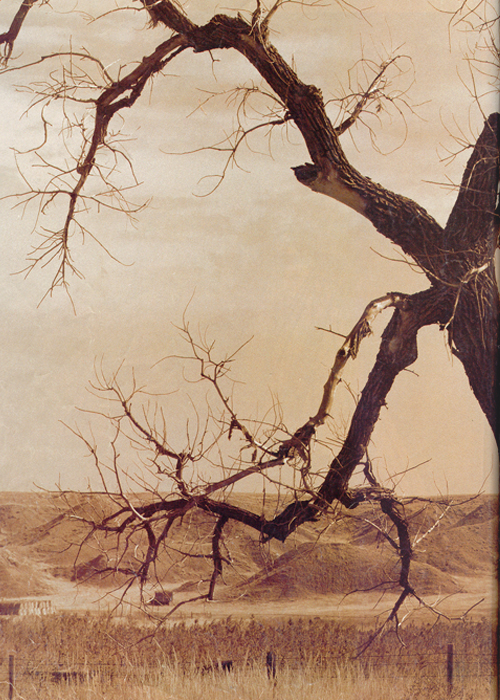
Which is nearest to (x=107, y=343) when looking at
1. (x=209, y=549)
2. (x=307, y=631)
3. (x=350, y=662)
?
(x=209, y=549)

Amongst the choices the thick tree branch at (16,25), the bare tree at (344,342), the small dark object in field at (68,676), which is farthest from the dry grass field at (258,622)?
the thick tree branch at (16,25)

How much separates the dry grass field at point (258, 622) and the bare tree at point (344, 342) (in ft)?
0.45

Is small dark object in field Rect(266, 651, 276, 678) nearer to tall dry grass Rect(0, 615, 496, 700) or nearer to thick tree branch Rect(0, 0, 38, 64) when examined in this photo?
tall dry grass Rect(0, 615, 496, 700)

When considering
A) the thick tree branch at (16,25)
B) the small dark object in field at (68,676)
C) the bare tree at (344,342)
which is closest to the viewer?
the bare tree at (344,342)

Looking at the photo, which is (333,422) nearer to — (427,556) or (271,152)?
(427,556)

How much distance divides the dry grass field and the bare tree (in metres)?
0.14

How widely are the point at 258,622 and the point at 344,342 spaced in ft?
4.74

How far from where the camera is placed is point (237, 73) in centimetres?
374

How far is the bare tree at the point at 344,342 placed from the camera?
3.21 meters

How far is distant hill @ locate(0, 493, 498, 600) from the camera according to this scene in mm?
3436

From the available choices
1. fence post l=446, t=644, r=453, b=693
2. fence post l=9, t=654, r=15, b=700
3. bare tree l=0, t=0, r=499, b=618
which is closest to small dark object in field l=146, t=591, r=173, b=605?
bare tree l=0, t=0, r=499, b=618

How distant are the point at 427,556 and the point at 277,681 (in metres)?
0.95

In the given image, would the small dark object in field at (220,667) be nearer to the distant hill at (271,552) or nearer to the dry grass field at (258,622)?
the dry grass field at (258,622)

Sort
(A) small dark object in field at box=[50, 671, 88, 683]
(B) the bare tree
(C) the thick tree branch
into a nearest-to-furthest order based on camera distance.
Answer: (B) the bare tree, (A) small dark object in field at box=[50, 671, 88, 683], (C) the thick tree branch
